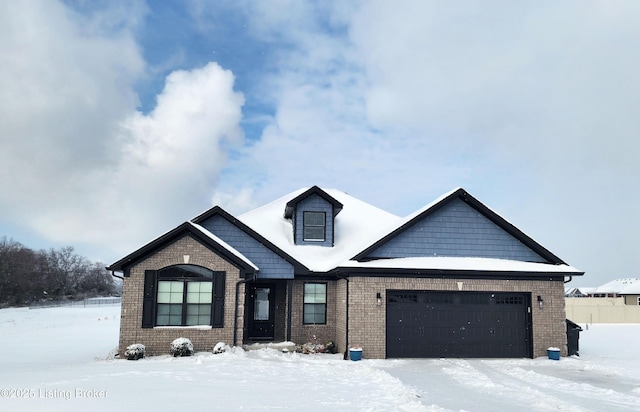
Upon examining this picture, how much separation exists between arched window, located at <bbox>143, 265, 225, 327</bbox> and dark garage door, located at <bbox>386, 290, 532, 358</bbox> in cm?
615

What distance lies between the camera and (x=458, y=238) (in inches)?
706

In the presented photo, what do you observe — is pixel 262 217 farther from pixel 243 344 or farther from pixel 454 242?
pixel 454 242

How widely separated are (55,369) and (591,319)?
37.8 meters

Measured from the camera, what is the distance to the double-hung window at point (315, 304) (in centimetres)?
1892

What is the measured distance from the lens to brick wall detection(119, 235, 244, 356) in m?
16.1

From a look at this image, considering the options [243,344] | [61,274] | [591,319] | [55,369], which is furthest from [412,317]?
[61,274]

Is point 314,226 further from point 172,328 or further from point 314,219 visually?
point 172,328

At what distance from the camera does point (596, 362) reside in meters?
16.5

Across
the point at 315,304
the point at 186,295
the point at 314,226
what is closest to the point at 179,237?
the point at 186,295

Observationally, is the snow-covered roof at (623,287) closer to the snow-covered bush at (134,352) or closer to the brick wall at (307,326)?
the brick wall at (307,326)

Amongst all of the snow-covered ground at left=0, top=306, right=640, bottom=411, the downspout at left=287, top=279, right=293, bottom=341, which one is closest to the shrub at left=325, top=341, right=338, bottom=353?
the snow-covered ground at left=0, top=306, right=640, bottom=411

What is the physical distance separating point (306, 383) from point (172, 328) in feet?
21.1

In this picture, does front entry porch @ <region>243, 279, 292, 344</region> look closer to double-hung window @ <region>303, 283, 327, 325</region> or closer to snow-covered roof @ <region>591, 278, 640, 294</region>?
double-hung window @ <region>303, 283, 327, 325</region>

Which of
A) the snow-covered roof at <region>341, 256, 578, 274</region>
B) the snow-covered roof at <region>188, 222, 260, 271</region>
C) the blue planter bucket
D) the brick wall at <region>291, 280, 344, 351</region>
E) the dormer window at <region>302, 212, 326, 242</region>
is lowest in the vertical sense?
the blue planter bucket
